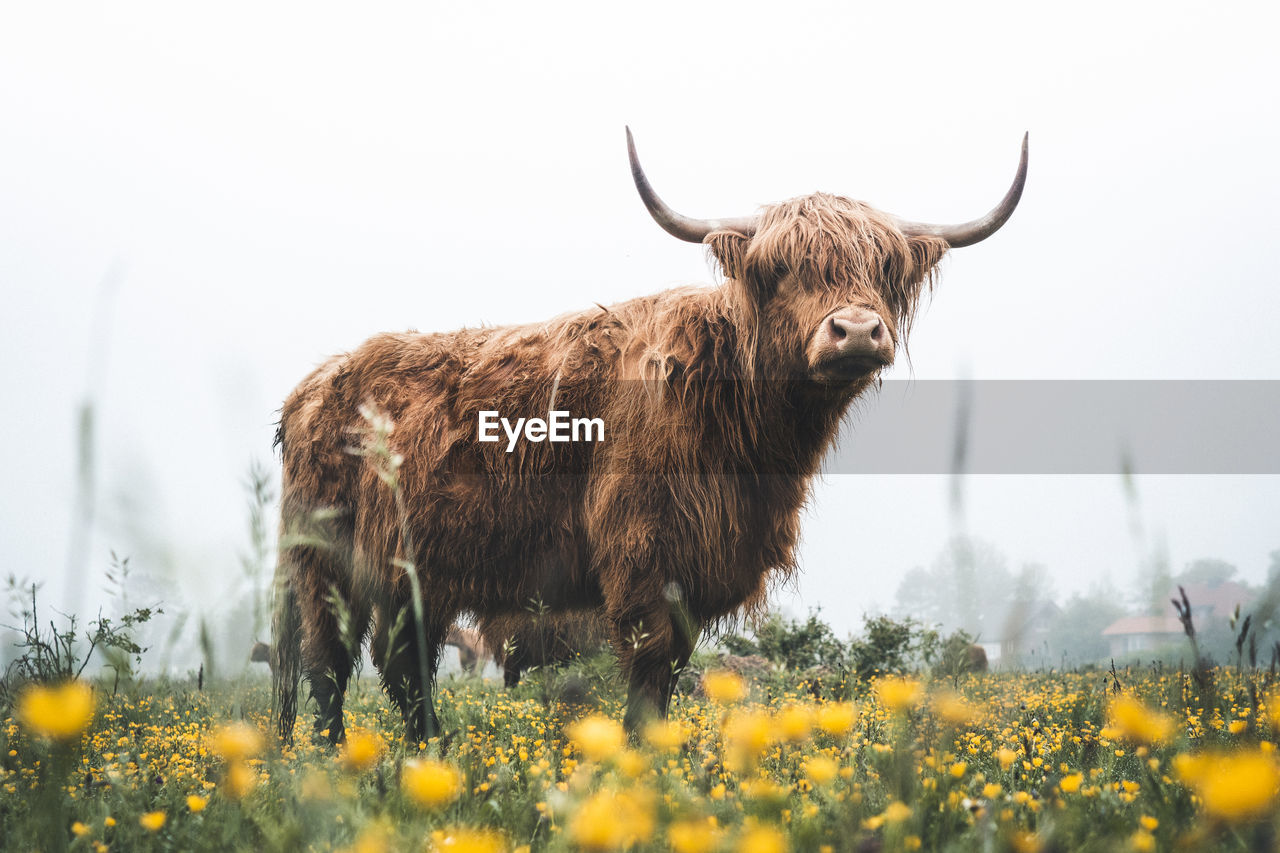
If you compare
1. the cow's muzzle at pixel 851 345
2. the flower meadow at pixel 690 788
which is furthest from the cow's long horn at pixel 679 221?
the flower meadow at pixel 690 788

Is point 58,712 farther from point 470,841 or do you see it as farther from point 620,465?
point 620,465

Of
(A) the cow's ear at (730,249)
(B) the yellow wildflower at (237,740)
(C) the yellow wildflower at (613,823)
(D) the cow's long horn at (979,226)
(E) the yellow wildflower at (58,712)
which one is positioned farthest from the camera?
(D) the cow's long horn at (979,226)

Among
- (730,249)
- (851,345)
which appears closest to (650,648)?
(851,345)

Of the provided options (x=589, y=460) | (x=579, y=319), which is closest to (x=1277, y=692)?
(x=589, y=460)

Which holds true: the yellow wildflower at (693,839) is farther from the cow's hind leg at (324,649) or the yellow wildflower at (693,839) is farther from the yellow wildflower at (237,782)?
the cow's hind leg at (324,649)

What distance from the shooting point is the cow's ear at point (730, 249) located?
4.08 metres

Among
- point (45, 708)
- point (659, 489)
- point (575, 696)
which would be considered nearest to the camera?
point (45, 708)

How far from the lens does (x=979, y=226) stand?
14.5 ft

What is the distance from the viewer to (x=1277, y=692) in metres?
2.80

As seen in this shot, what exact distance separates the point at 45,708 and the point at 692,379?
9.88 ft

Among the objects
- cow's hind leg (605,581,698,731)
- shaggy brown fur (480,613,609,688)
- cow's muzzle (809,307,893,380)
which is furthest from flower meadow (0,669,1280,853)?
cow's muzzle (809,307,893,380)

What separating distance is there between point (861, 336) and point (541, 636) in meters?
1.82

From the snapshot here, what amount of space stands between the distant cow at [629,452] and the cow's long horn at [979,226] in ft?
0.04

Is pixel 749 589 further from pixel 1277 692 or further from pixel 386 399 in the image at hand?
pixel 386 399
